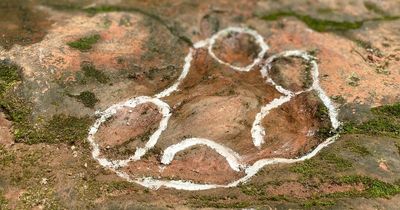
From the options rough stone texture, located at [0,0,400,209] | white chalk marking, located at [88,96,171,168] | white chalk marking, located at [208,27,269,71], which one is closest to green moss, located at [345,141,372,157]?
rough stone texture, located at [0,0,400,209]

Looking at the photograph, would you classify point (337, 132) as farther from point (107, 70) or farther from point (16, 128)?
point (16, 128)

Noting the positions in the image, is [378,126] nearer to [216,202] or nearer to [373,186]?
[373,186]

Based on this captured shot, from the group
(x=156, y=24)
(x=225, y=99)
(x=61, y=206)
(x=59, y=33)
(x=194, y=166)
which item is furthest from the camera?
(x=156, y=24)

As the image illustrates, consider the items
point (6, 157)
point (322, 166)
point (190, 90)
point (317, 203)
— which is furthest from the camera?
point (190, 90)

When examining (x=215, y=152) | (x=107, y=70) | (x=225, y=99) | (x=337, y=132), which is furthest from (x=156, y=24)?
(x=337, y=132)

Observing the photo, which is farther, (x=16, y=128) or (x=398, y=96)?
(x=398, y=96)

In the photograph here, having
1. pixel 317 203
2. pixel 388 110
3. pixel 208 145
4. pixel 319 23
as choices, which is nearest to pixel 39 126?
pixel 208 145
